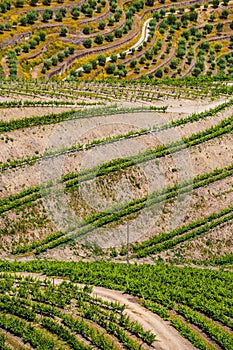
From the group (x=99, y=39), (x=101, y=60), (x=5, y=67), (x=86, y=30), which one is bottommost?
(x=5, y=67)

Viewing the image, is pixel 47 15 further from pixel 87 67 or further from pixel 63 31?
pixel 87 67

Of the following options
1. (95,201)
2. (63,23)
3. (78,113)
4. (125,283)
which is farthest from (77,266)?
(63,23)

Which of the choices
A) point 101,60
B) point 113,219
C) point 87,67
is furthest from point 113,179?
point 101,60

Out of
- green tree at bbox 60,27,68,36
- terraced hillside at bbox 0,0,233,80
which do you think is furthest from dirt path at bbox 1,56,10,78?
green tree at bbox 60,27,68,36

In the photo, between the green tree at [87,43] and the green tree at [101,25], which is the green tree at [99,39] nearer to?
the green tree at [87,43]

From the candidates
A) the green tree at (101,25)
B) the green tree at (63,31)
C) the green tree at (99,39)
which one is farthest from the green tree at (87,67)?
the green tree at (101,25)

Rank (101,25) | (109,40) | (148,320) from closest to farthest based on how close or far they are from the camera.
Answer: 1. (148,320)
2. (109,40)
3. (101,25)
